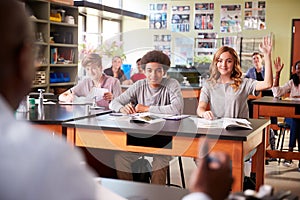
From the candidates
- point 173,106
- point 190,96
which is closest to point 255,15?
point 190,96

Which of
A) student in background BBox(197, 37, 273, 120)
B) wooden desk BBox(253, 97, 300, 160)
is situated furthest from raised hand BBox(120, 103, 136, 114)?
wooden desk BBox(253, 97, 300, 160)

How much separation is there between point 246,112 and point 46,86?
3913 mm

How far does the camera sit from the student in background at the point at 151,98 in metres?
3.46

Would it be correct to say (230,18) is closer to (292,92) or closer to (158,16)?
(158,16)

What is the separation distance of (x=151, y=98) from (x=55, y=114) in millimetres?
769

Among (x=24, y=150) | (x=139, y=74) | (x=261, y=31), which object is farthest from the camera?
(x=261, y=31)

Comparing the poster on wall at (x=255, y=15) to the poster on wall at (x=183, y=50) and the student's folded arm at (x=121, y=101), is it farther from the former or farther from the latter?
the student's folded arm at (x=121, y=101)

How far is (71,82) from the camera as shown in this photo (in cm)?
756

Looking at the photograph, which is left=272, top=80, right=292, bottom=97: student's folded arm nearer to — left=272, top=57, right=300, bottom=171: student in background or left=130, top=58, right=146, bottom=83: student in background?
left=272, top=57, right=300, bottom=171: student in background

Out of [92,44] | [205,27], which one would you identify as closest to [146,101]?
A: [92,44]

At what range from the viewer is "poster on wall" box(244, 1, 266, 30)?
950 centimetres

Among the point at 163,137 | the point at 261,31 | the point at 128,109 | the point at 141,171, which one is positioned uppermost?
the point at 261,31

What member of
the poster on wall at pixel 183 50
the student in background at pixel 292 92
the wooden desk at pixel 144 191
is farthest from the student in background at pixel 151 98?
the poster on wall at pixel 183 50

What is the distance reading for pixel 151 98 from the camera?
3674 millimetres
